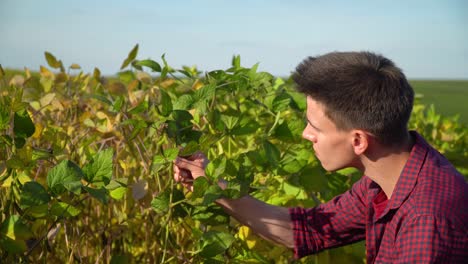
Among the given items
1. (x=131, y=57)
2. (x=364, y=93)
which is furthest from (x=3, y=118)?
(x=364, y=93)

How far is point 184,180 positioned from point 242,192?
0.19 m

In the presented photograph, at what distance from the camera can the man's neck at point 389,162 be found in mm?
1555

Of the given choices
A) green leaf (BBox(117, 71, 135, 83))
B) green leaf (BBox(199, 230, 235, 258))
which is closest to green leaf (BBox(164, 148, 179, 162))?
green leaf (BBox(199, 230, 235, 258))

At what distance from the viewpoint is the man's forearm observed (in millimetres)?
1613

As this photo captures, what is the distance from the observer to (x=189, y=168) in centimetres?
148

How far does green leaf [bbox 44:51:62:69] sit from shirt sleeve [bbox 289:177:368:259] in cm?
94

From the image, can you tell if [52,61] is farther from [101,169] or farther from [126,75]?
[101,169]

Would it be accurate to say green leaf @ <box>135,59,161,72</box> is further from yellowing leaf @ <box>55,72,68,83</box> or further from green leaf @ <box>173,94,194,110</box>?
yellowing leaf @ <box>55,72,68,83</box>

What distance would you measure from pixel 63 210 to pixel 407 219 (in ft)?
2.50

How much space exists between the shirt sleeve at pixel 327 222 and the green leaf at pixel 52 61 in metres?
0.94

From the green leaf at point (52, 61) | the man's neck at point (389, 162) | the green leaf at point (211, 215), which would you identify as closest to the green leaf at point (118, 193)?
the green leaf at point (211, 215)

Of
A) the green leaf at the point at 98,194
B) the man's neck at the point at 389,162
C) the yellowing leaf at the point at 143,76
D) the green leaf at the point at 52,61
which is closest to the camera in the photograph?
the green leaf at the point at 98,194

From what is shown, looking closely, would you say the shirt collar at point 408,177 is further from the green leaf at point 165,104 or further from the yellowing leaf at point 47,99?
the yellowing leaf at point 47,99

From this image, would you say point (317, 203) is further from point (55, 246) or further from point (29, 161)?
point (29, 161)
